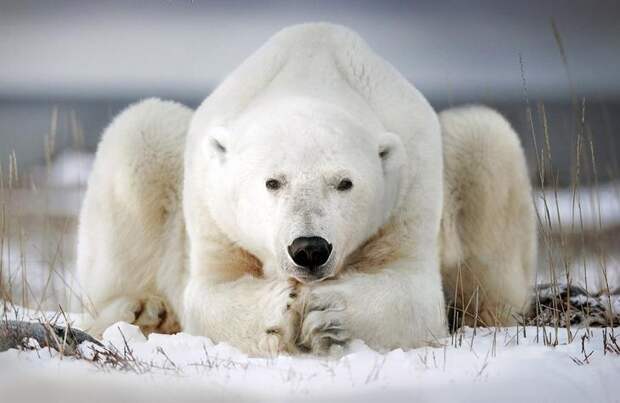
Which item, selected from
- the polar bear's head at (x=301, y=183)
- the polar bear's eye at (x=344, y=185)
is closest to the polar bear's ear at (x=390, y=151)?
the polar bear's head at (x=301, y=183)

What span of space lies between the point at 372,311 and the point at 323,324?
0.17 metres

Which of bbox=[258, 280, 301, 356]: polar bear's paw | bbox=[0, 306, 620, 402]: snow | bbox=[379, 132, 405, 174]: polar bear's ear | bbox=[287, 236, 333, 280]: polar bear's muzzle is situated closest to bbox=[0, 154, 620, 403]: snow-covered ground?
bbox=[0, 306, 620, 402]: snow

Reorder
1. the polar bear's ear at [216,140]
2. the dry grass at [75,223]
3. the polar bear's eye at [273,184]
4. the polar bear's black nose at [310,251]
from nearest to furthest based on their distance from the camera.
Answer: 1. the polar bear's black nose at [310,251]
2. the polar bear's eye at [273,184]
3. the dry grass at [75,223]
4. the polar bear's ear at [216,140]

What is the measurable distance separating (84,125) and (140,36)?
1086 millimetres

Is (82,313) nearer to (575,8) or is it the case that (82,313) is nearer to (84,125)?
(84,125)

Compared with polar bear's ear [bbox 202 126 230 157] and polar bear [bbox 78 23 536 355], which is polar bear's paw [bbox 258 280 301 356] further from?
polar bear's ear [bbox 202 126 230 157]

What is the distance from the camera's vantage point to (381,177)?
3215 millimetres

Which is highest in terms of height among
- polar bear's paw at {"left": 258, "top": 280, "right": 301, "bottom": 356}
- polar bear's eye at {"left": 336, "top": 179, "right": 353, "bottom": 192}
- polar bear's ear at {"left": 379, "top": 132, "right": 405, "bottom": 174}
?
polar bear's ear at {"left": 379, "top": 132, "right": 405, "bottom": 174}

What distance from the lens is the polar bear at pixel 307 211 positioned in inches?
120

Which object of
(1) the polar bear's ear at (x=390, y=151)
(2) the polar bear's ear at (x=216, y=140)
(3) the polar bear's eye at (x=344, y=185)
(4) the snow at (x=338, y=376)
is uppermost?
(2) the polar bear's ear at (x=216, y=140)

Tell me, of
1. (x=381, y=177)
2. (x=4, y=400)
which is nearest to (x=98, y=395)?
(x=4, y=400)

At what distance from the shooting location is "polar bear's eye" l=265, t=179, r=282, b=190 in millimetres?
2996

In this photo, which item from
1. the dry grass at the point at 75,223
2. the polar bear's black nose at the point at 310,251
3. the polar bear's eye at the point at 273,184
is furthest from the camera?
the dry grass at the point at 75,223

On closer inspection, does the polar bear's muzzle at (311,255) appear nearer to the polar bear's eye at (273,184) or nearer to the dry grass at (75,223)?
the polar bear's eye at (273,184)
